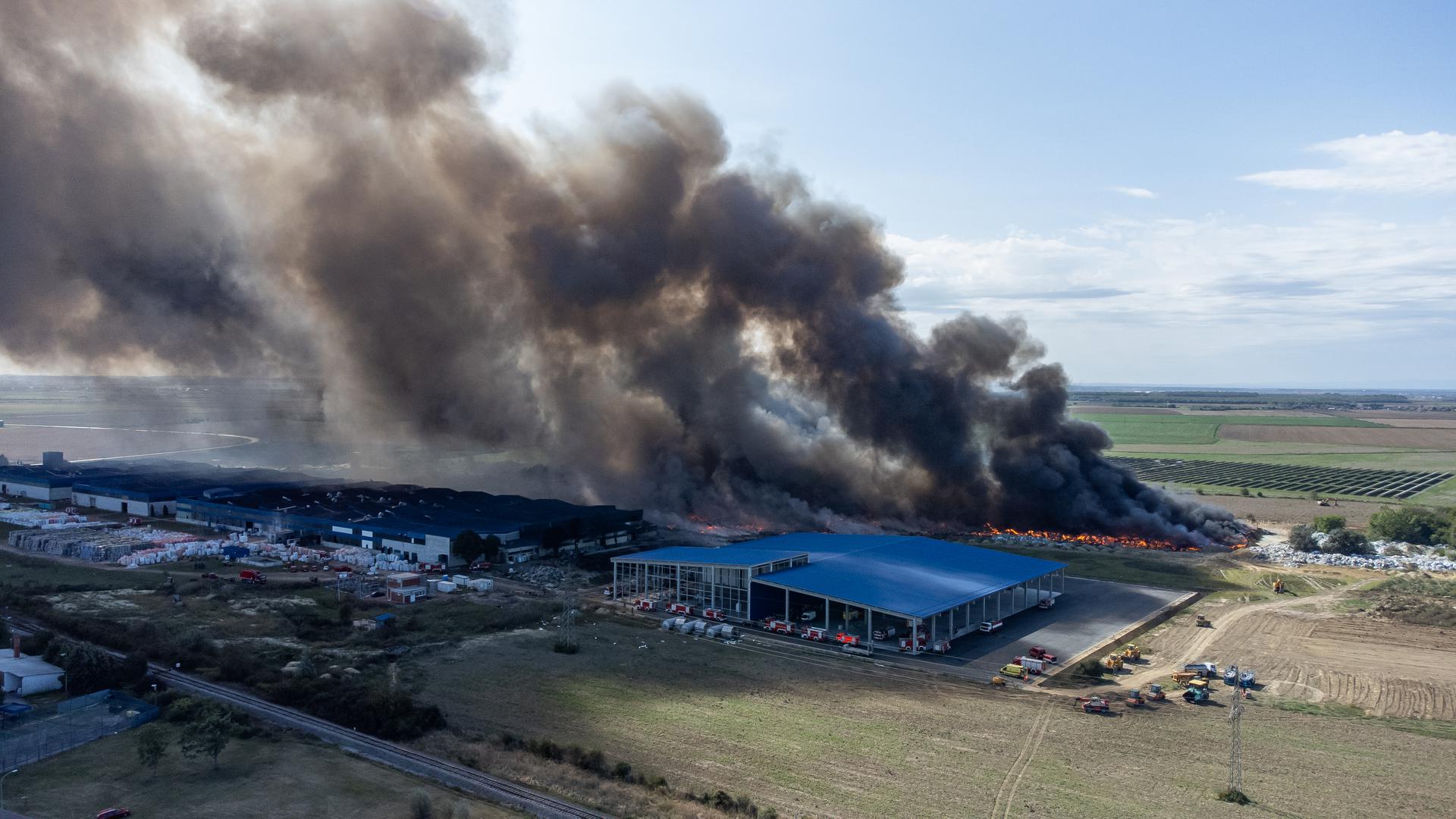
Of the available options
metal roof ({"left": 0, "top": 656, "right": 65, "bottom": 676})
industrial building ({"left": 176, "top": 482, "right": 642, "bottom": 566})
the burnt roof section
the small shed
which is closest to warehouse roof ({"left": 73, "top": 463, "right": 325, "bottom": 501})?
industrial building ({"left": 176, "top": 482, "right": 642, "bottom": 566})

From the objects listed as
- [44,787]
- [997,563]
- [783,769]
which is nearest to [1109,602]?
[997,563]

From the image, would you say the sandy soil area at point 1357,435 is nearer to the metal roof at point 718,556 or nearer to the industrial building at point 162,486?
the metal roof at point 718,556

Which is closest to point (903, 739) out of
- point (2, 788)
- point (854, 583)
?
point (854, 583)

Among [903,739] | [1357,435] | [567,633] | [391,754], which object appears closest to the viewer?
[391,754]

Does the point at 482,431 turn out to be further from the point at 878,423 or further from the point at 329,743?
the point at 329,743

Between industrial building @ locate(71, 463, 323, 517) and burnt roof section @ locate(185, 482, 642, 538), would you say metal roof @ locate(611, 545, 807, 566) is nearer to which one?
burnt roof section @ locate(185, 482, 642, 538)

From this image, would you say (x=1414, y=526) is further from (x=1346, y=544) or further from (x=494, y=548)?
(x=494, y=548)
